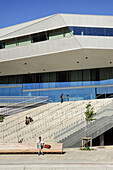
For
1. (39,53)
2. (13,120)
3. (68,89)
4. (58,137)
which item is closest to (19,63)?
(39,53)

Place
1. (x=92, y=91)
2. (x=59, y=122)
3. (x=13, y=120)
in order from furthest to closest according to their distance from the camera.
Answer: (x=92, y=91)
(x=13, y=120)
(x=59, y=122)

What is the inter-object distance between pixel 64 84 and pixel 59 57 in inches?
214

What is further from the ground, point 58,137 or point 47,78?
point 47,78

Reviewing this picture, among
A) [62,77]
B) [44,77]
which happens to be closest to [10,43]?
[44,77]

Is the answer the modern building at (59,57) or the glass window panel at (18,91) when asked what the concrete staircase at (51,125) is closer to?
the modern building at (59,57)

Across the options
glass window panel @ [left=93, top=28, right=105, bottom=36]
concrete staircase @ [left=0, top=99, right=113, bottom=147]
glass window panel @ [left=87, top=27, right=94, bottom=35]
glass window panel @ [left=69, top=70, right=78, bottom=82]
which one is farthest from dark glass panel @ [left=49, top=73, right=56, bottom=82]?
glass window panel @ [left=93, top=28, right=105, bottom=36]

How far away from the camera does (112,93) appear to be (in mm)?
26766

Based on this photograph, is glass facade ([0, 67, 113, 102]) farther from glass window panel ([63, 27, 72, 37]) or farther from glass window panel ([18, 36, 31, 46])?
glass window panel ([63, 27, 72, 37])

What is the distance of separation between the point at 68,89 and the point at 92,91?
3538 millimetres

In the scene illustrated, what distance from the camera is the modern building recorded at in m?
23.7

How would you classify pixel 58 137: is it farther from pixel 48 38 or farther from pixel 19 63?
pixel 19 63

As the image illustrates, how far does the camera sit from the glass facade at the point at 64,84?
27984 millimetres

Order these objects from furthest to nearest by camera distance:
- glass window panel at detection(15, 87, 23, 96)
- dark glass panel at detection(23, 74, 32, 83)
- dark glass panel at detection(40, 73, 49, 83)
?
dark glass panel at detection(23, 74, 32, 83), glass window panel at detection(15, 87, 23, 96), dark glass panel at detection(40, 73, 49, 83)

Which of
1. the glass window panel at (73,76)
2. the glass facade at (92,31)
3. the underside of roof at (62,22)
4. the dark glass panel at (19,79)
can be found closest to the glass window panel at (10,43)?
the underside of roof at (62,22)
